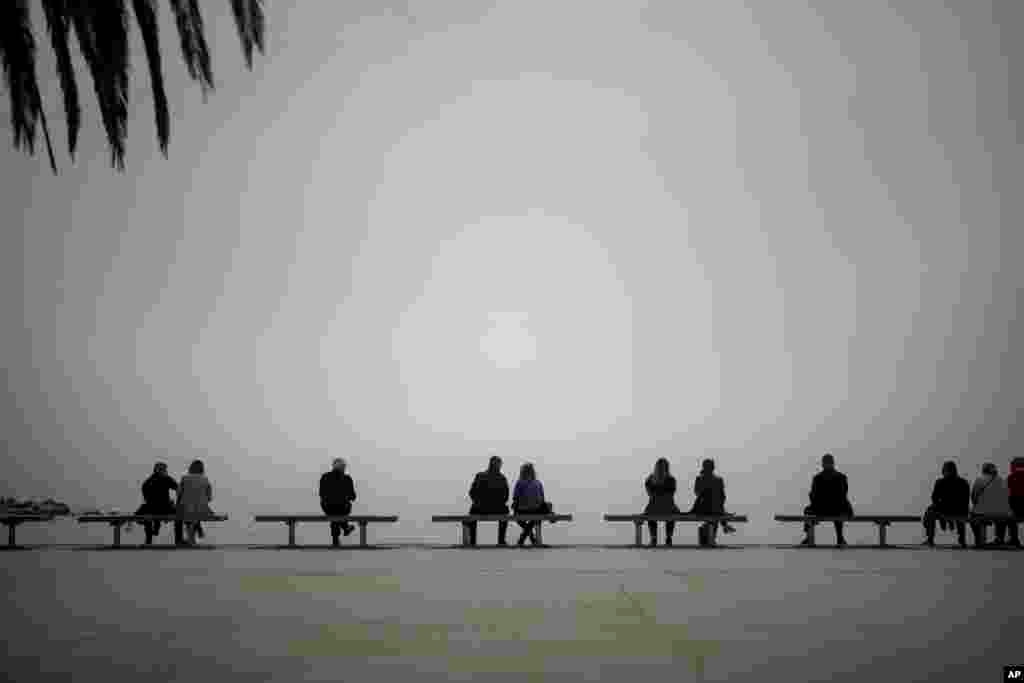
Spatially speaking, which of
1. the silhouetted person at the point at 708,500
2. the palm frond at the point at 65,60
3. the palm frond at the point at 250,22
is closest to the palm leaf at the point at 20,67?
the palm frond at the point at 65,60

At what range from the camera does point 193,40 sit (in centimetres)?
981

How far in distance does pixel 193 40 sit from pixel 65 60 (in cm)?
103

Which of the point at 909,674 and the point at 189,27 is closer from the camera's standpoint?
the point at 909,674

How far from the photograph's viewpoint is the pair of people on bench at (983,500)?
21.8 m

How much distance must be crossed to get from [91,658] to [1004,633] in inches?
263

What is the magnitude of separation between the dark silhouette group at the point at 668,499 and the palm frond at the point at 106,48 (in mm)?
12962

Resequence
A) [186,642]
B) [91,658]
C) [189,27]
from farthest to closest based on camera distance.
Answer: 1. [189,27]
2. [186,642]
3. [91,658]

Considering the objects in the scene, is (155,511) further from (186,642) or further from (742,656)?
(742,656)

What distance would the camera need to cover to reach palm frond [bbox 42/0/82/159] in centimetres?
884

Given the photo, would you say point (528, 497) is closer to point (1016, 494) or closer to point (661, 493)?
point (661, 493)

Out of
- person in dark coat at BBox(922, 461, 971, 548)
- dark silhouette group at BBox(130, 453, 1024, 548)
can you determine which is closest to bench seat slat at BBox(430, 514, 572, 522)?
dark silhouette group at BBox(130, 453, 1024, 548)

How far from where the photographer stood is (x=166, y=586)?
13383 mm

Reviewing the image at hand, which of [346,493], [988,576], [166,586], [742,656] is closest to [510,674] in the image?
[742,656]

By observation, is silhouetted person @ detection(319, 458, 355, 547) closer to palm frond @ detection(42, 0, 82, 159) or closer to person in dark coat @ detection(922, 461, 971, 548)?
person in dark coat @ detection(922, 461, 971, 548)
